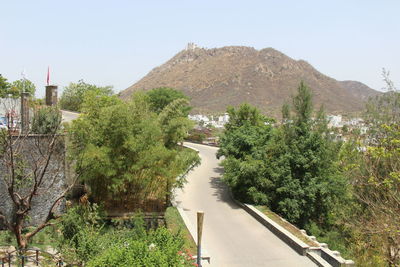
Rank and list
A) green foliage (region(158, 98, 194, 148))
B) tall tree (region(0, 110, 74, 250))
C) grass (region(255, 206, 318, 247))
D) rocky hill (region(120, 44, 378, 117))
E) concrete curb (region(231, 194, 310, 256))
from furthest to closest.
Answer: rocky hill (region(120, 44, 378, 117))
green foliage (region(158, 98, 194, 148))
tall tree (region(0, 110, 74, 250))
grass (region(255, 206, 318, 247))
concrete curb (region(231, 194, 310, 256))

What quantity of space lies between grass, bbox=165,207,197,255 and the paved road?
0.53m

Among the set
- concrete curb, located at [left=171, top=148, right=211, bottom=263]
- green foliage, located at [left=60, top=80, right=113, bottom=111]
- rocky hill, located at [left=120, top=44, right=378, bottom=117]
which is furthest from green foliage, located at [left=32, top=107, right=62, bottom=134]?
rocky hill, located at [left=120, top=44, right=378, bottom=117]

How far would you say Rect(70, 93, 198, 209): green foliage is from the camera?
12.9m

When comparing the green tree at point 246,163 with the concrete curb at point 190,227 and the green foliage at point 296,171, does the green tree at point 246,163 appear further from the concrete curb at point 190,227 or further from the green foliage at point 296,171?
the concrete curb at point 190,227

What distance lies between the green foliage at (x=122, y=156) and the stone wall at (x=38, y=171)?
33.6 inches

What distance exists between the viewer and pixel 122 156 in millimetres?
13039

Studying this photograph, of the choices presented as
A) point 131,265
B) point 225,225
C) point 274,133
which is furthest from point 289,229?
point 131,265

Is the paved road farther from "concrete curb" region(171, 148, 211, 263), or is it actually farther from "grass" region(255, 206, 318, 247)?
"grass" region(255, 206, 318, 247)

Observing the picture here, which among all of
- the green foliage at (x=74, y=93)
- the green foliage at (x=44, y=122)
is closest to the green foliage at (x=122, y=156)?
the green foliage at (x=44, y=122)

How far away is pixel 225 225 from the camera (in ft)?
47.0

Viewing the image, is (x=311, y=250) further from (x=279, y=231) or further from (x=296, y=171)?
(x=296, y=171)

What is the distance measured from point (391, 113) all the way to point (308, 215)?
17.0ft

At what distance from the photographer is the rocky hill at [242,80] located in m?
104

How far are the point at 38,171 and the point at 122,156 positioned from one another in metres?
3.26
